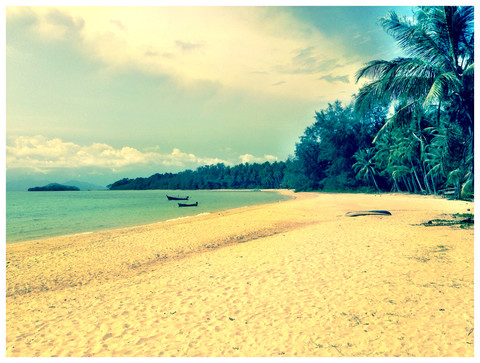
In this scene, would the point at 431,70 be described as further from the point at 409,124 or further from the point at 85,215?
the point at 85,215

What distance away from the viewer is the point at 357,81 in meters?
11.6

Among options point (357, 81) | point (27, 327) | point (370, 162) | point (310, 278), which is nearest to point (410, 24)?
point (357, 81)

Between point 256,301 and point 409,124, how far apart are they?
10.7 m

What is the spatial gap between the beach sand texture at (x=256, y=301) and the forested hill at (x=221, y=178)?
309 feet

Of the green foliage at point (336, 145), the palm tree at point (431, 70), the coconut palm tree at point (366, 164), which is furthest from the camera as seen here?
the green foliage at point (336, 145)

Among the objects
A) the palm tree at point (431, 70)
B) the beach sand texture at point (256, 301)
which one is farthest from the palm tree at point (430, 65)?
the beach sand texture at point (256, 301)

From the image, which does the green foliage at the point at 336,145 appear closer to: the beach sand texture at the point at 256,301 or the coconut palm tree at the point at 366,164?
the coconut palm tree at the point at 366,164

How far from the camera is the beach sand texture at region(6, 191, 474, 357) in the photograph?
11.3 ft

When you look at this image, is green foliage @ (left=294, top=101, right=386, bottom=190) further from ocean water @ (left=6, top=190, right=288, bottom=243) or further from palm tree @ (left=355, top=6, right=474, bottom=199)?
palm tree @ (left=355, top=6, right=474, bottom=199)

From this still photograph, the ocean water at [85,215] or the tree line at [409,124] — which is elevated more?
the tree line at [409,124]

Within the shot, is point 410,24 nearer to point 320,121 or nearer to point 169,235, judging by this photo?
point 169,235

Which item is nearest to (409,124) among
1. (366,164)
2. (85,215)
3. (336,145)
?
(85,215)

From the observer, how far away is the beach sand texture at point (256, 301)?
136 inches

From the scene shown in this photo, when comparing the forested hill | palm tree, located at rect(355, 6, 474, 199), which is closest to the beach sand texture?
palm tree, located at rect(355, 6, 474, 199)
